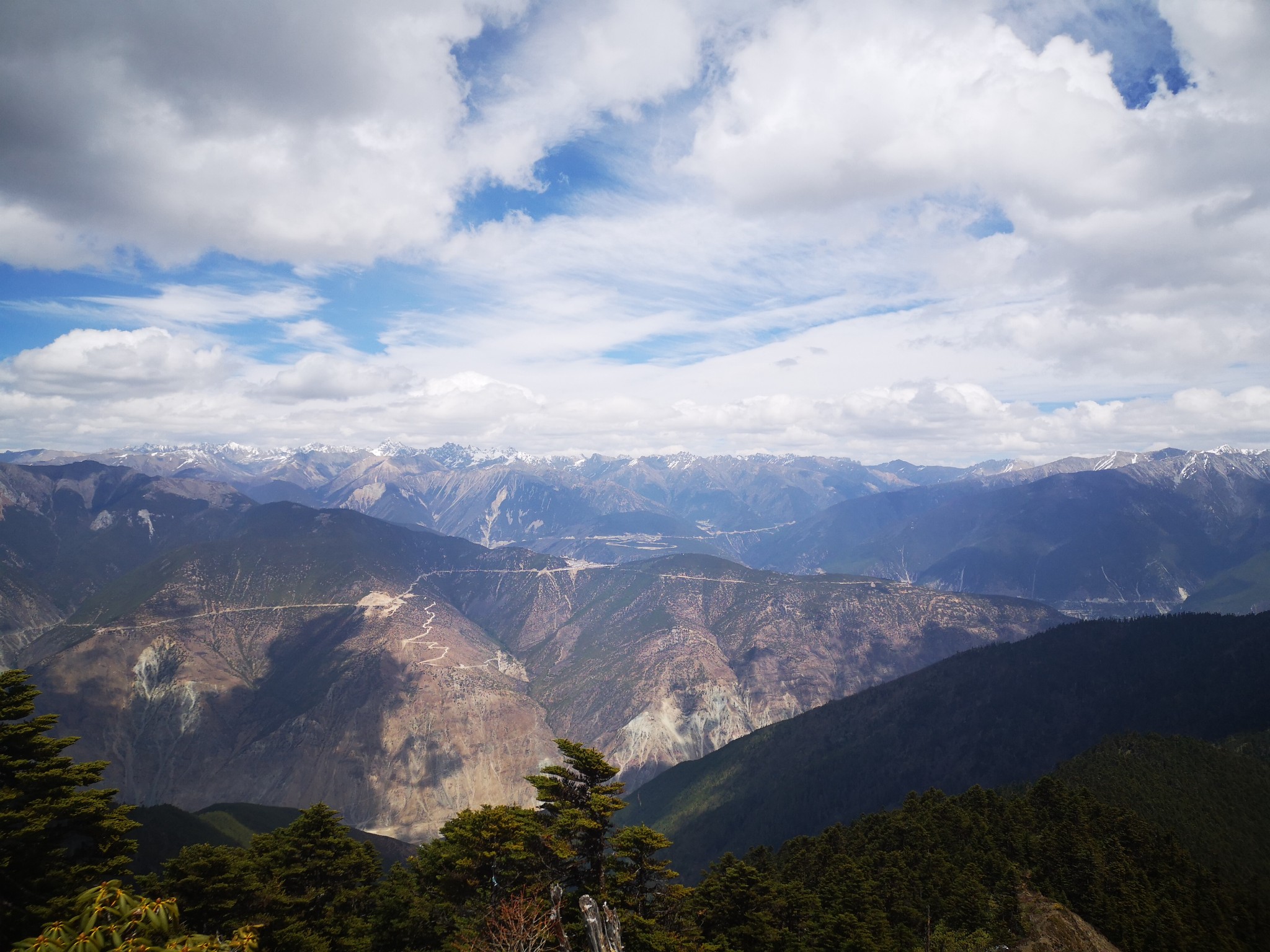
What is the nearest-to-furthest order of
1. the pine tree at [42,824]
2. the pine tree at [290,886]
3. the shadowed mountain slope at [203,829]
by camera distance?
the pine tree at [42,824] → the pine tree at [290,886] → the shadowed mountain slope at [203,829]

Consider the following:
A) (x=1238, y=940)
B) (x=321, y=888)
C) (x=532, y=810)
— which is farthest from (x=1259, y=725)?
(x=321, y=888)

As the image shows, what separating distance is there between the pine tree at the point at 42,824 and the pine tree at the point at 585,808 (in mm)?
24520

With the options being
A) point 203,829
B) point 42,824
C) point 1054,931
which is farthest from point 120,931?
point 203,829

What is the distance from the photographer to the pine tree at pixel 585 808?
43.1 m

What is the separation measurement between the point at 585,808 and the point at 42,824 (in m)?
31.8

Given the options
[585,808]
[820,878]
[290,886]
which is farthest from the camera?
[820,878]

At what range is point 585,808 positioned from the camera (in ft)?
147

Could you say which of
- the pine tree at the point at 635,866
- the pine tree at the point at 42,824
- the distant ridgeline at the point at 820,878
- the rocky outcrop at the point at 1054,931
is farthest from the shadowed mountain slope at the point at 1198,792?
the pine tree at the point at 42,824

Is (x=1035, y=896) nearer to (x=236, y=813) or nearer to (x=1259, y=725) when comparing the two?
(x=1259, y=725)

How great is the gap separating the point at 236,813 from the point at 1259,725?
28366 cm

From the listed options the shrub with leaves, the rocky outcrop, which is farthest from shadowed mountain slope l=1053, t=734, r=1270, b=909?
the shrub with leaves

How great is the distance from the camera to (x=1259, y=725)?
178m

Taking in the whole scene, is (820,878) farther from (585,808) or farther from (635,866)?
(585,808)

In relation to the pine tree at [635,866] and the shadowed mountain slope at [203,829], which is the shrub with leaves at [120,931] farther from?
the shadowed mountain slope at [203,829]
